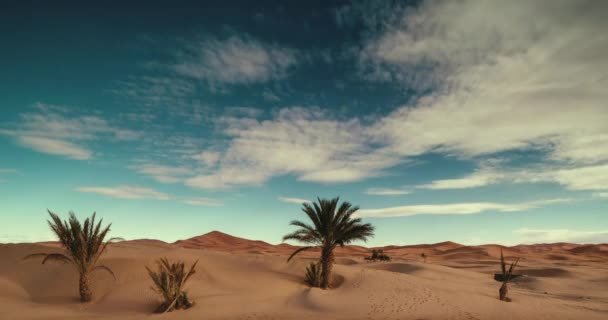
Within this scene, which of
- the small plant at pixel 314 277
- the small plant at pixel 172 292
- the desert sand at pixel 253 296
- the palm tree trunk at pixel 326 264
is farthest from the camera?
the small plant at pixel 314 277

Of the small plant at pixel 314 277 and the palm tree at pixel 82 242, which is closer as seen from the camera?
the palm tree at pixel 82 242

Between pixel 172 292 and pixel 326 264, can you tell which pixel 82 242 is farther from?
pixel 326 264

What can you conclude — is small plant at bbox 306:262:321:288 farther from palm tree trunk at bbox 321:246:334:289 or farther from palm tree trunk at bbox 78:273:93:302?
palm tree trunk at bbox 78:273:93:302

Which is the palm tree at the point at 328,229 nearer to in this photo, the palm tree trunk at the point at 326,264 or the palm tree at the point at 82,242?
the palm tree trunk at the point at 326,264

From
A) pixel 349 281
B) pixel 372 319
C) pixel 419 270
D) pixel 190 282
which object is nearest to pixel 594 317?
pixel 372 319

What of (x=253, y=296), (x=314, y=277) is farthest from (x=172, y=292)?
(x=314, y=277)

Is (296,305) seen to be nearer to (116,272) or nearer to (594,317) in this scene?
(116,272)

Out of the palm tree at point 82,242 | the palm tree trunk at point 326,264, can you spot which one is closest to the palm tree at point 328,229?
the palm tree trunk at point 326,264

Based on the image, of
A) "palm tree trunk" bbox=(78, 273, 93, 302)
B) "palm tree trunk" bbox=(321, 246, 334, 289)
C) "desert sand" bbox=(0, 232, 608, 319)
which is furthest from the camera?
"palm tree trunk" bbox=(321, 246, 334, 289)

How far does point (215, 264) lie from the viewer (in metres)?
24.2

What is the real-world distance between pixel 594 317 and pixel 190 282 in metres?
19.5

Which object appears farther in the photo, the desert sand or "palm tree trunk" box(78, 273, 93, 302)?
"palm tree trunk" box(78, 273, 93, 302)

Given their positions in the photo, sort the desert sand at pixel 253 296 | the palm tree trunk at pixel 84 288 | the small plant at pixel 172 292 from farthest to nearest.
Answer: the palm tree trunk at pixel 84 288, the small plant at pixel 172 292, the desert sand at pixel 253 296

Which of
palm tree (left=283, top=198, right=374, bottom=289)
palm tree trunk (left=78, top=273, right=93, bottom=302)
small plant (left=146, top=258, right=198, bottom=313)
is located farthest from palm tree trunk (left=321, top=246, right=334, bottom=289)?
palm tree trunk (left=78, top=273, right=93, bottom=302)
